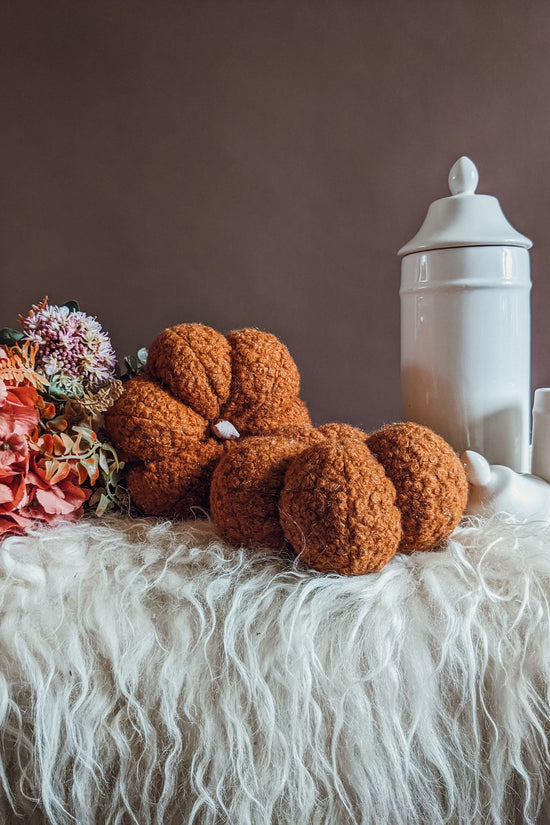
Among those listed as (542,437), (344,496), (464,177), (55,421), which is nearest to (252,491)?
(344,496)

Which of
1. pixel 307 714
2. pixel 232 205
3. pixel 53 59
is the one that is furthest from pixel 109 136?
pixel 307 714

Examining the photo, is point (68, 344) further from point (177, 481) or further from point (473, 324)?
point (473, 324)

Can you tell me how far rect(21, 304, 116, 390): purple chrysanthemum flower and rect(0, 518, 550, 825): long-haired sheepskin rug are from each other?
0.84 feet

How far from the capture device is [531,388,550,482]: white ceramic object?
0.68 metres

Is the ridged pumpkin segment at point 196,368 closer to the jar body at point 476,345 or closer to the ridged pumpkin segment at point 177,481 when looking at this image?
the ridged pumpkin segment at point 177,481

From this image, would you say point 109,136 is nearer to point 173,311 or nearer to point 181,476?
point 173,311

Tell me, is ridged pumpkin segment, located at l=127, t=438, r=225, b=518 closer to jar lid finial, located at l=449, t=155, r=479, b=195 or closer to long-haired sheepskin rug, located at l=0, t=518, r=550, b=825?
long-haired sheepskin rug, located at l=0, t=518, r=550, b=825

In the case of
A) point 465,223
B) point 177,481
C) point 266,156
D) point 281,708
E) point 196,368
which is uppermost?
point 266,156

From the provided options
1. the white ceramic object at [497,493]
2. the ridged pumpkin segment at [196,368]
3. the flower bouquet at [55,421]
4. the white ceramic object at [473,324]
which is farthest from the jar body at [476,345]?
the flower bouquet at [55,421]

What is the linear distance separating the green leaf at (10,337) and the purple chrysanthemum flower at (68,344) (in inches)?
0.5

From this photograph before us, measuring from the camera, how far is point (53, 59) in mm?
1408

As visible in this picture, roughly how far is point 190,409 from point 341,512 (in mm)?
220

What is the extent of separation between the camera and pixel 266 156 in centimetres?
139

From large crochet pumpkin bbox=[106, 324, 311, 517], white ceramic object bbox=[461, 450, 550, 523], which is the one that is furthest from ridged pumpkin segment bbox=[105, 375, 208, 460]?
white ceramic object bbox=[461, 450, 550, 523]
